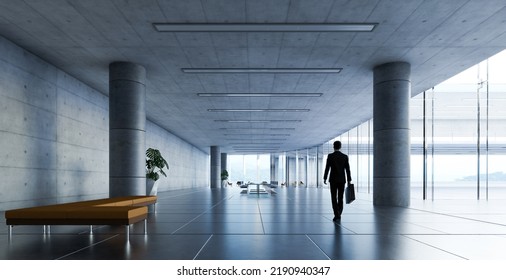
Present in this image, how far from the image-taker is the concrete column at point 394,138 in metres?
15.8

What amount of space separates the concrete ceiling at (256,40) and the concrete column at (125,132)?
2.41 feet

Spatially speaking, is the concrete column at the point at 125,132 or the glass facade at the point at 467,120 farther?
the glass facade at the point at 467,120

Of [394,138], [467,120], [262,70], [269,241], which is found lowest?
[269,241]

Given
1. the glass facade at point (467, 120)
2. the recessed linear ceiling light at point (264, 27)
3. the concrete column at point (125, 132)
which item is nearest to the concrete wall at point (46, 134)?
the concrete column at point (125, 132)

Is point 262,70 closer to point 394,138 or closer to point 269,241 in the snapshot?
point 394,138

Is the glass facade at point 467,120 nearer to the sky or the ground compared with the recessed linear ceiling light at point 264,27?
nearer to the ground

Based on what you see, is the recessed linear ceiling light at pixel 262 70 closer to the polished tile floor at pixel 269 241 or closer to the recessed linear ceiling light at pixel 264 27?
the recessed linear ceiling light at pixel 264 27

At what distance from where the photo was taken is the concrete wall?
42.3 feet

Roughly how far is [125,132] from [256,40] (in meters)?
6.00

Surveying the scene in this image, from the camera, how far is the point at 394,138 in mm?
15797

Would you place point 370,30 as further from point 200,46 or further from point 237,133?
point 237,133

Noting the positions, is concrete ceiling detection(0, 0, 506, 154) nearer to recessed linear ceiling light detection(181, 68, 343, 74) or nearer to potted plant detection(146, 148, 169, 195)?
recessed linear ceiling light detection(181, 68, 343, 74)

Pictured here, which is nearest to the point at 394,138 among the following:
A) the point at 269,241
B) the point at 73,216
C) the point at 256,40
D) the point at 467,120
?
the point at 256,40
